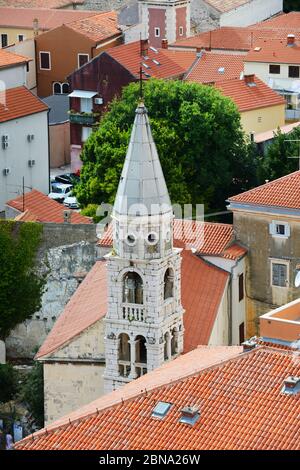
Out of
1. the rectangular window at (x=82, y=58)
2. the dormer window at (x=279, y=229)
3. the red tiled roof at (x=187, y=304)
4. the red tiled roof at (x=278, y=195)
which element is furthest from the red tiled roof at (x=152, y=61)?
the red tiled roof at (x=187, y=304)

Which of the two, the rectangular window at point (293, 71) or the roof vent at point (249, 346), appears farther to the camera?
the rectangular window at point (293, 71)

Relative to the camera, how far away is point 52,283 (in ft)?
226

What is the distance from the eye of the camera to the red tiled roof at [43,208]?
2889 inches

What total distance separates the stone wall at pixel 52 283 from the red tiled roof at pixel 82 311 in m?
4.13

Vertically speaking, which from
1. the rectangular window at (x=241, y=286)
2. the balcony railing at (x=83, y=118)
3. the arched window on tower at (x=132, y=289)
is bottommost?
A: the rectangular window at (x=241, y=286)

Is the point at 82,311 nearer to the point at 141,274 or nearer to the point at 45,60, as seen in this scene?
the point at 141,274

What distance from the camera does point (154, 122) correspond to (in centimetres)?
7819

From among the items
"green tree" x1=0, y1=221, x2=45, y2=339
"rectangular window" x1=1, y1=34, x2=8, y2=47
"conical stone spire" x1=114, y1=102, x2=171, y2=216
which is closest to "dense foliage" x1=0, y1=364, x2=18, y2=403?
"green tree" x1=0, y1=221, x2=45, y2=339

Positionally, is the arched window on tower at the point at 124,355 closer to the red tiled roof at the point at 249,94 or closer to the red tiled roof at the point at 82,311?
the red tiled roof at the point at 82,311

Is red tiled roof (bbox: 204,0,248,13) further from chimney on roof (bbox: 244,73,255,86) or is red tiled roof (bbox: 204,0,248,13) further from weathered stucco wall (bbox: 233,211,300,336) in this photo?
weathered stucco wall (bbox: 233,211,300,336)

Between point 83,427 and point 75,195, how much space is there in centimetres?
3608

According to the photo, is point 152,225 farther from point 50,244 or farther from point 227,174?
point 227,174

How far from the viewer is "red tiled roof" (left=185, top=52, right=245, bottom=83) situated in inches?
3738

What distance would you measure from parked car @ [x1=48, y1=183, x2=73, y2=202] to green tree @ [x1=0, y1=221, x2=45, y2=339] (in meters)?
18.2
